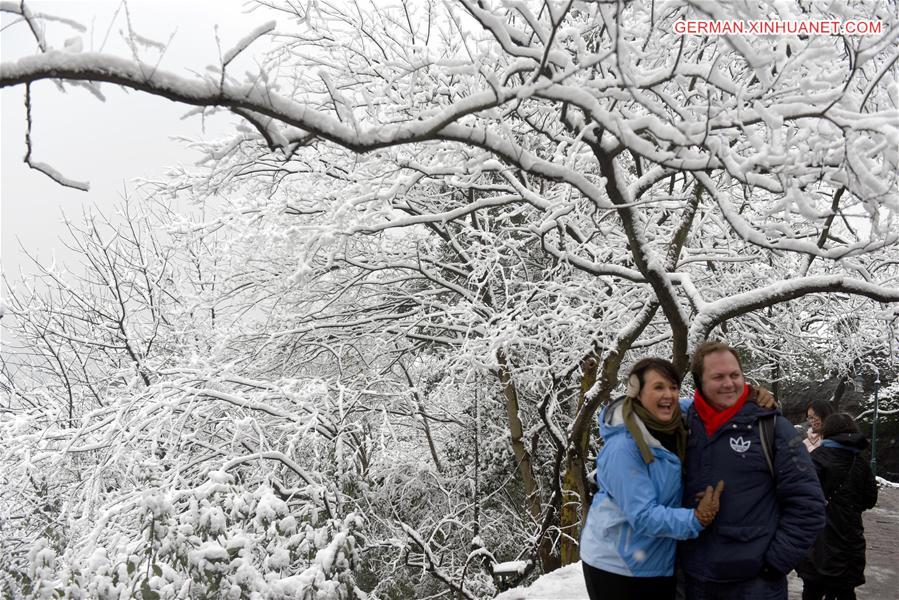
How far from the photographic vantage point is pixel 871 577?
18.1 feet

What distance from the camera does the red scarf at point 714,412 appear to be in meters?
2.36

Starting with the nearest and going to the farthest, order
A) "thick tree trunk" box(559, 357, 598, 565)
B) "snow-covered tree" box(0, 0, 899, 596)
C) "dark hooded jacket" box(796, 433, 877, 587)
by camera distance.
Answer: "snow-covered tree" box(0, 0, 899, 596) → "dark hooded jacket" box(796, 433, 877, 587) → "thick tree trunk" box(559, 357, 598, 565)

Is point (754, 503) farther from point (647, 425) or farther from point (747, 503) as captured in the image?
point (647, 425)

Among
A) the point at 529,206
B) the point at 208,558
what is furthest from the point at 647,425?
the point at 529,206

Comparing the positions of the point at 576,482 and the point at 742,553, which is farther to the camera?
the point at 576,482

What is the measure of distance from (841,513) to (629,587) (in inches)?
89.1

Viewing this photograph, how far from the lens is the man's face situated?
7.80 ft

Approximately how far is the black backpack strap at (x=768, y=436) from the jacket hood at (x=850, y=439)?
2.02 m

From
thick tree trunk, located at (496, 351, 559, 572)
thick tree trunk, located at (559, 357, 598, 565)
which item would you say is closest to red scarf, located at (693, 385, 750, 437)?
thick tree trunk, located at (559, 357, 598, 565)

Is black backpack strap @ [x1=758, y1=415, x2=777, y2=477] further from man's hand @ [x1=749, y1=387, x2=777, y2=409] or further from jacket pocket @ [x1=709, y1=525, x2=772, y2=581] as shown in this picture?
jacket pocket @ [x1=709, y1=525, x2=772, y2=581]

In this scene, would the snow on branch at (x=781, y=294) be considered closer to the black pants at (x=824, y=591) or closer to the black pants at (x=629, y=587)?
the black pants at (x=824, y=591)

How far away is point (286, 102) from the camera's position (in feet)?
7.58

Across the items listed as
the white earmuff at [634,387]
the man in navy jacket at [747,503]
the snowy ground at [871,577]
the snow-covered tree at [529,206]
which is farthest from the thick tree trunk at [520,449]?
the man in navy jacket at [747,503]

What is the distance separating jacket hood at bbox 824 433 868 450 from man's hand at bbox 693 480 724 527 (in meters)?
2.18
